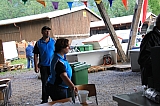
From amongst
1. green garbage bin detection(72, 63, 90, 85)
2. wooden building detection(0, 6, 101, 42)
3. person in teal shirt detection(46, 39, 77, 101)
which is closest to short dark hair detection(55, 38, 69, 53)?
person in teal shirt detection(46, 39, 77, 101)

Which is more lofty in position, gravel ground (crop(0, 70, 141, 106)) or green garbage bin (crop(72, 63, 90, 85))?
green garbage bin (crop(72, 63, 90, 85))

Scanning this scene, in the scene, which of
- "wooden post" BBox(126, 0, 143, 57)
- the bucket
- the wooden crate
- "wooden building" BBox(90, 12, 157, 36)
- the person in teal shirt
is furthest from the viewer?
"wooden building" BBox(90, 12, 157, 36)

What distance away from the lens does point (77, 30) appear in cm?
2533

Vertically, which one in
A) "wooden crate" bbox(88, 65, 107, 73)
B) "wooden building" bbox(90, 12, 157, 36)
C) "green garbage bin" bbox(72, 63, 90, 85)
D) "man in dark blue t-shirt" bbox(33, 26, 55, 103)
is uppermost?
"wooden building" bbox(90, 12, 157, 36)

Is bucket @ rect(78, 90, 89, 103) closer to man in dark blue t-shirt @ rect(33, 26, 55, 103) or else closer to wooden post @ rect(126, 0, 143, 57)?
man in dark blue t-shirt @ rect(33, 26, 55, 103)

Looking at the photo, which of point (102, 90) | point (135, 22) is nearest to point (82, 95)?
point (102, 90)

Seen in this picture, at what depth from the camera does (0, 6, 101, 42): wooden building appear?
74.4 ft

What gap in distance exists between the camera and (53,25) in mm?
22531

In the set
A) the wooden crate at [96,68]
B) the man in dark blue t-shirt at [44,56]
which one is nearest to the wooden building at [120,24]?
A: the wooden crate at [96,68]

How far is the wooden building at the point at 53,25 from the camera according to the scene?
2269 centimetres

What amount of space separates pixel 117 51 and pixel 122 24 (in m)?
10.6

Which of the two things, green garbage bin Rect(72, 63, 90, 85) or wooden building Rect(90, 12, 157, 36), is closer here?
green garbage bin Rect(72, 63, 90, 85)

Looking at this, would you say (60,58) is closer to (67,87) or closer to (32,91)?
(67,87)

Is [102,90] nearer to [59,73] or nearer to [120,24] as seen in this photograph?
[59,73]
